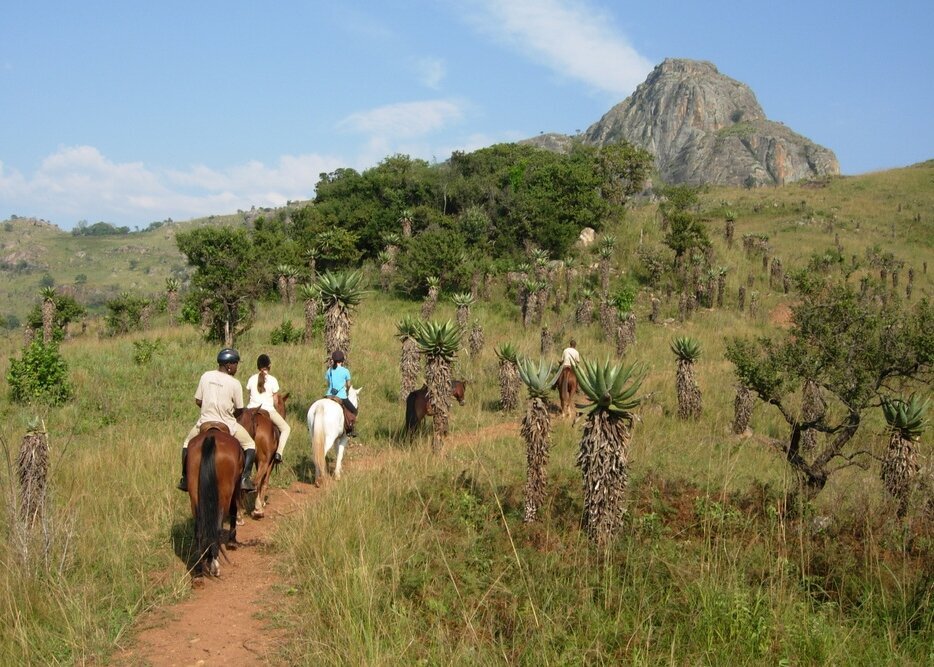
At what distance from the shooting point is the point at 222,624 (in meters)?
6.21

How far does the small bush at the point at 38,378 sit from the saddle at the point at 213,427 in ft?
33.7

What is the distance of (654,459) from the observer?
10352 millimetres

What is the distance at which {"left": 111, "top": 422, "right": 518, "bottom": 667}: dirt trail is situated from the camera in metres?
5.58

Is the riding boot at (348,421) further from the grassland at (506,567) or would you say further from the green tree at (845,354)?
the green tree at (845,354)

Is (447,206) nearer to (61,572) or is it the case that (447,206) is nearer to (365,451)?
(365,451)

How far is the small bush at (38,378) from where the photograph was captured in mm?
16141

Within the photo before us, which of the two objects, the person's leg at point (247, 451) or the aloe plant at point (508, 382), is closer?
the person's leg at point (247, 451)

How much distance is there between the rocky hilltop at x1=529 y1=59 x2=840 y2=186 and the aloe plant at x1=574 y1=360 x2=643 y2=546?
101m

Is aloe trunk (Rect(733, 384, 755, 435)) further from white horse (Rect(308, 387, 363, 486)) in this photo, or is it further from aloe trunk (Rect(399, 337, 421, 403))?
white horse (Rect(308, 387, 363, 486))

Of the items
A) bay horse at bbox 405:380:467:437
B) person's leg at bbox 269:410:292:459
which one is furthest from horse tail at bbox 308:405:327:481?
bay horse at bbox 405:380:467:437

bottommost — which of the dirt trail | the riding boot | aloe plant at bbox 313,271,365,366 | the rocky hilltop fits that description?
the dirt trail

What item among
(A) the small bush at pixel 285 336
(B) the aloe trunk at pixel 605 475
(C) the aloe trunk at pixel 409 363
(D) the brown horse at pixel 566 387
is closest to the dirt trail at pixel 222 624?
(B) the aloe trunk at pixel 605 475

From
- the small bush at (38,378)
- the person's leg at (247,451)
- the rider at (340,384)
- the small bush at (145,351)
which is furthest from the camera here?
the small bush at (145,351)

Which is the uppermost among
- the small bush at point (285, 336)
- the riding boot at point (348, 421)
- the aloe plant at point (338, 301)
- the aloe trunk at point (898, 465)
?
the aloe plant at point (338, 301)
